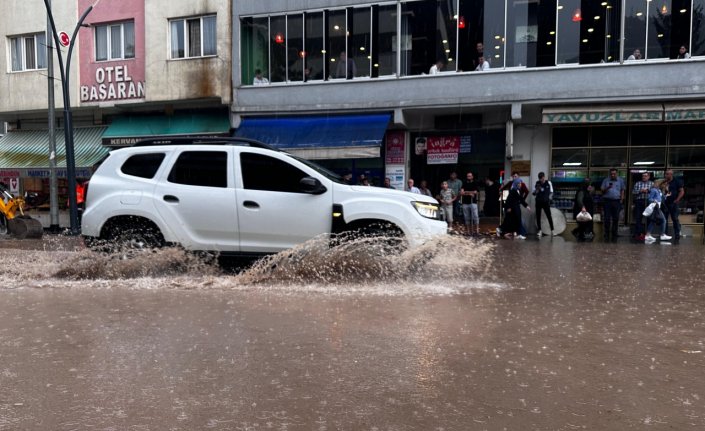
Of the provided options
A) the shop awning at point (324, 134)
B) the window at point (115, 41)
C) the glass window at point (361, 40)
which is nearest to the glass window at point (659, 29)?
the shop awning at point (324, 134)

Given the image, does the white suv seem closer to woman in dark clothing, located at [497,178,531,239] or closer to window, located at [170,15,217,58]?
woman in dark clothing, located at [497,178,531,239]

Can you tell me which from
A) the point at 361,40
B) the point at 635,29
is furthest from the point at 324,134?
the point at 635,29

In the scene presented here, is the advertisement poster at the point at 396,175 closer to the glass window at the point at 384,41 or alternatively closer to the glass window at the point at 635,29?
the glass window at the point at 384,41

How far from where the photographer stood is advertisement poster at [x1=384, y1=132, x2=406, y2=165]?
16.7 meters

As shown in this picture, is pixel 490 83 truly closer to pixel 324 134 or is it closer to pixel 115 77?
pixel 324 134

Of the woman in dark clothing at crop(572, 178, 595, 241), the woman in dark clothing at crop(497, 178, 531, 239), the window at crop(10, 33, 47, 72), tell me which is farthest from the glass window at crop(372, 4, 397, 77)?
the window at crop(10, 33, 47, 72)

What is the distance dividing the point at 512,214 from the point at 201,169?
9283 millimetres

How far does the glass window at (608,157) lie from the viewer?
14914mm

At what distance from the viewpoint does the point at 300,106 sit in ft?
55.2

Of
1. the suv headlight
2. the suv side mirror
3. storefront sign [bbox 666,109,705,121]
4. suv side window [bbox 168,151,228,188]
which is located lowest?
the suv headlight

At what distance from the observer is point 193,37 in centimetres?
1788

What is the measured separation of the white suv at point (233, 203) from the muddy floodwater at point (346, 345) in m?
0.32

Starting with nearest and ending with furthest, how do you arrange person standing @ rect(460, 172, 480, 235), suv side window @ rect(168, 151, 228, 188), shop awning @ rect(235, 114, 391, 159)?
suv side window @ rect(168, 151, 228, 188)
person standing @ rect(460, 172, 480, 235)
shop awning @ rect(235, 114, 391, 159)

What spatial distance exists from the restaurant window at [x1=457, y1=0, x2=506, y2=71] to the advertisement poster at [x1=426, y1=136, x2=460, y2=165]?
2221 millimetres
